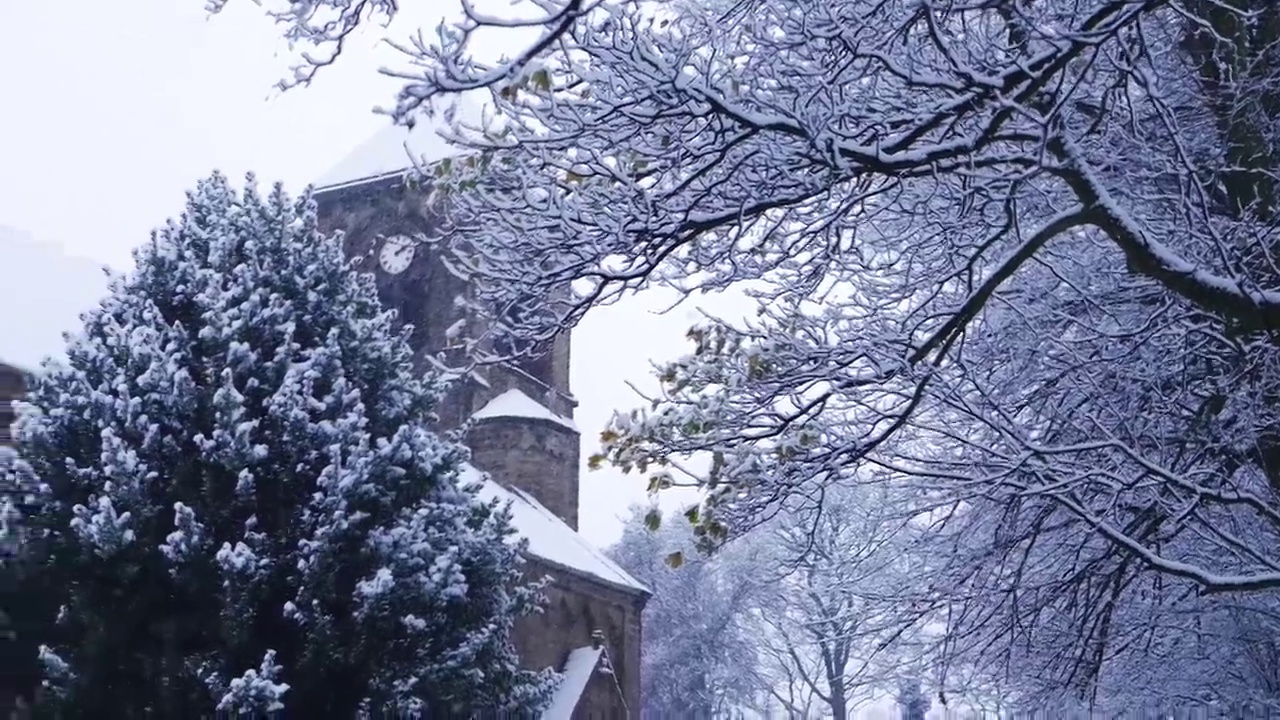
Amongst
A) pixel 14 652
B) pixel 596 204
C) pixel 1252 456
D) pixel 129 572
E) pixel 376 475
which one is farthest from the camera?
pixel 376 475

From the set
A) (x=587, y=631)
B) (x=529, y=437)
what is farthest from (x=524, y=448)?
(x=587, y=631)

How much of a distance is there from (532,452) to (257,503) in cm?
1531

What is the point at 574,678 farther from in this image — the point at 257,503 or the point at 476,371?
the point at 257,503

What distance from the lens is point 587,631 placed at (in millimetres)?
28578

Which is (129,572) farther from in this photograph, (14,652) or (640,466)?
(640,466)

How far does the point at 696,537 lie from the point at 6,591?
22.6 feet

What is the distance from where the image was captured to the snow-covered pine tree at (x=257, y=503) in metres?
13.4

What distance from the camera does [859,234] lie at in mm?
8703

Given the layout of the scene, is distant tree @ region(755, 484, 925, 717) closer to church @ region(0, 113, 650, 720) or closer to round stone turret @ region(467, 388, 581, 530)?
church @ region(0, 113, 650, 720)

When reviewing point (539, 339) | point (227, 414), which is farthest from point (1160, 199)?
point (227, 414)

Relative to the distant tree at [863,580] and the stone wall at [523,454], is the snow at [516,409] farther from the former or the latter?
the distant tree at [863,580]

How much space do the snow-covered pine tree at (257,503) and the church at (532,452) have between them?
783 cm

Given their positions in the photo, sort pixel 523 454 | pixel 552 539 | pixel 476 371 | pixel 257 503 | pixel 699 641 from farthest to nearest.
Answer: pixel 699 641
pixel 476 371
pixel 523 454
pixel 552 539
pixel 257 503

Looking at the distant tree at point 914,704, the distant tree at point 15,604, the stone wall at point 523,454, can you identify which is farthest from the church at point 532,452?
the distant tree at point 15,604
